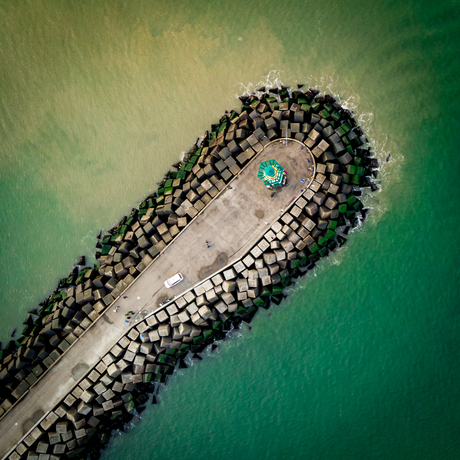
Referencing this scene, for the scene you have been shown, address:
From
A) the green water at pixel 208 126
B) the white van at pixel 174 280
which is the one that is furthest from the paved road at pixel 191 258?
the green water at pixel 208 126

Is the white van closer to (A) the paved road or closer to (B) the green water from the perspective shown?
(A) the paved road

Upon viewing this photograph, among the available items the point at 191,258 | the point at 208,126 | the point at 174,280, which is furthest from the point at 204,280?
the point at 208,126

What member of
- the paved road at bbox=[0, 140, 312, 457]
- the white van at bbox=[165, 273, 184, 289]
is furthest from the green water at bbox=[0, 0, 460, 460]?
the white van at bbox=[165, 273, 184, 289]

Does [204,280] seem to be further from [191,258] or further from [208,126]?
[208,126]

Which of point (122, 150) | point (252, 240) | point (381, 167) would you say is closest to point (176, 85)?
point (122, 150)

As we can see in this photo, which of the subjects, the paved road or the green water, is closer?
the green water
